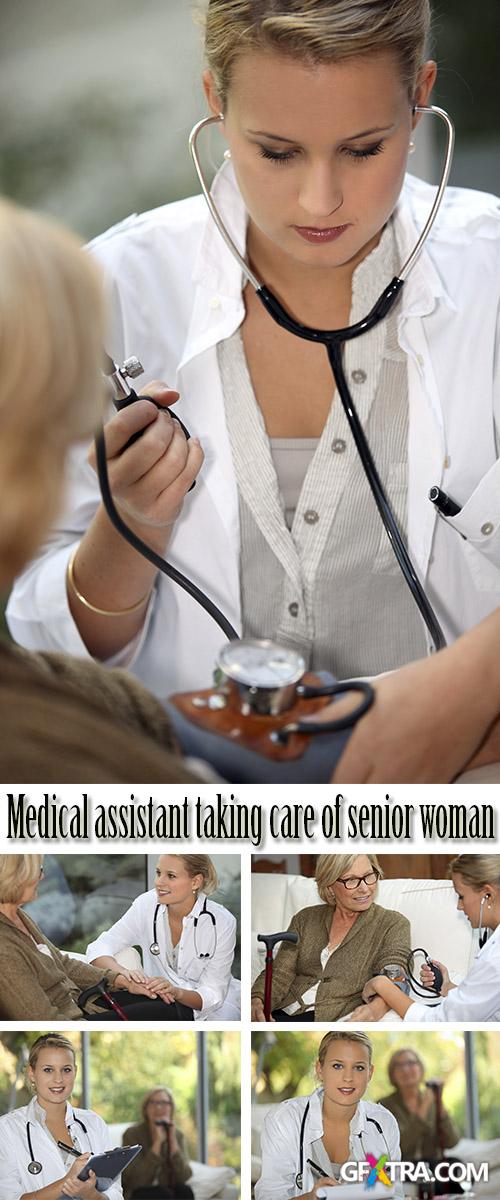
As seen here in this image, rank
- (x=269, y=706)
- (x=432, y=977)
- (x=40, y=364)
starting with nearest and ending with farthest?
1. (x=40, y=364)
2. (x=269, y=706)
3. (x=432, y=977)

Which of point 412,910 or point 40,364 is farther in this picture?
point 412,910

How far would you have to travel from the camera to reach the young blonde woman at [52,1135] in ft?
4.67

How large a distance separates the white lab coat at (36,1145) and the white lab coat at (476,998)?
0.38 m

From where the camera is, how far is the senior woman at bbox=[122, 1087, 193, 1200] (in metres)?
1.42

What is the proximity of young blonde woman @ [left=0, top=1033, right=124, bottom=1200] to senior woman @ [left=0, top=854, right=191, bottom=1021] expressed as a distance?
4 centimetres

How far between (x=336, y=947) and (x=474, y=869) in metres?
0.18

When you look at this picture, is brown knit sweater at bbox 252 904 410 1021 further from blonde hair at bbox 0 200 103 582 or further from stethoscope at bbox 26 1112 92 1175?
blonde hair at bbox 0 200 103 582

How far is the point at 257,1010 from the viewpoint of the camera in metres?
1.42

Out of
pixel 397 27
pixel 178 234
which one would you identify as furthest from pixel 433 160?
pixel 178 234

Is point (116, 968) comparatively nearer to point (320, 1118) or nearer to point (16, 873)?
point (16, 873)

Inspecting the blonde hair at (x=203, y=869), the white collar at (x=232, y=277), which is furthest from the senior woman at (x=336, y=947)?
the white collar at (x=232, y=277)

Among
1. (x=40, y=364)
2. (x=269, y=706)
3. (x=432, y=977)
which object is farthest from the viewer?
(x=432, y=977)

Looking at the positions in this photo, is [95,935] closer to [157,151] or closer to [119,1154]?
[119,1154]

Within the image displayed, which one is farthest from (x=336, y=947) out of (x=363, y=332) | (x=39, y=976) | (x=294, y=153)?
(x=294, y=153)
